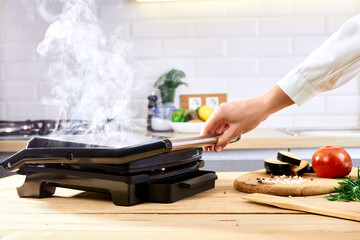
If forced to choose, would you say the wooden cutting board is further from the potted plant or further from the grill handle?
the potted plant

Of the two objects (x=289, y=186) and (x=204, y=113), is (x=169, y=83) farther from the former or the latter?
(x=289, y=186)

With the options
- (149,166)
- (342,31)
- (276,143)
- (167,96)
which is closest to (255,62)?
(167,96)

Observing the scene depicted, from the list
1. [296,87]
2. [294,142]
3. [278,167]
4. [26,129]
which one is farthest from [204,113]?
[296,87]

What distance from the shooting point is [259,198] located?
0.89 m

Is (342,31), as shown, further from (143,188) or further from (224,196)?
(143,188)

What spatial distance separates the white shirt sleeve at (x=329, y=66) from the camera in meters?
0.97

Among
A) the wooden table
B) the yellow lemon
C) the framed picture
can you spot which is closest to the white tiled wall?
the framed picture

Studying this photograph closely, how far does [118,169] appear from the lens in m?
0.92

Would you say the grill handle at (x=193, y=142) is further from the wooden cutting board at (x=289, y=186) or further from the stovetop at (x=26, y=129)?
the stovetop at (x=26, y=129)

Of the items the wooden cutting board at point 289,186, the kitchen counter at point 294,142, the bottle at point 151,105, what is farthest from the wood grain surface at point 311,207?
the bottle at point 151,105

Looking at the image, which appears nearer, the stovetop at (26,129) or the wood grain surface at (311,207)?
the wood grain surface at (311,207)

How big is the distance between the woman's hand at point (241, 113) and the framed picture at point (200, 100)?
1571 mm

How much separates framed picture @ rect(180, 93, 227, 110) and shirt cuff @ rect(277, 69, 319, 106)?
5.37 ft

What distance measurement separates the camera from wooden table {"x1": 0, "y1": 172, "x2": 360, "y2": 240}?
0.70 metres
